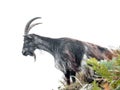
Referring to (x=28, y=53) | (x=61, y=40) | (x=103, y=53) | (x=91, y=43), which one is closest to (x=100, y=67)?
(x=103, y=53)

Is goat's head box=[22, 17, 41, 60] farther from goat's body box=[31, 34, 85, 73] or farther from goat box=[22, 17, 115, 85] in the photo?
goat's body box=[31, 34, 85, 73]

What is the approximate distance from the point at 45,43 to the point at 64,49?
112cm

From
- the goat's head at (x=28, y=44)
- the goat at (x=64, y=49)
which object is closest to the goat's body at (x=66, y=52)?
the goat at (x=64, y=49)

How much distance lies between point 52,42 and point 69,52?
114 centimetres

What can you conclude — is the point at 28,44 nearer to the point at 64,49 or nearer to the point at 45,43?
the point at 45,43

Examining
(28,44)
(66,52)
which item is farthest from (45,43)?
(66,52)

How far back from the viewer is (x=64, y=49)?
820 cm

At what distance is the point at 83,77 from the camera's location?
5340 mm

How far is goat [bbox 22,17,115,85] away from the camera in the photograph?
7.27 m

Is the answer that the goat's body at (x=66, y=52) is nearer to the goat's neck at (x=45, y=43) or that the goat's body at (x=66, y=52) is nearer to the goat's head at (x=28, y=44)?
the goat's neck at (x=45, y=43)

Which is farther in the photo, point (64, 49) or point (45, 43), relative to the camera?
point (45, 43)

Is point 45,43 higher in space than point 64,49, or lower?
higher

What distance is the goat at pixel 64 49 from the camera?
286 inches

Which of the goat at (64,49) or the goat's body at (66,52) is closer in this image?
the goat at (64,49)
